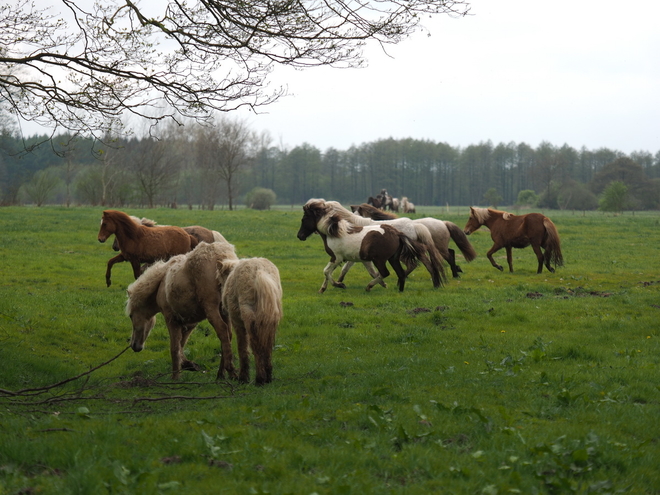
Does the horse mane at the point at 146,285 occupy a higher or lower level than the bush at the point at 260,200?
lower

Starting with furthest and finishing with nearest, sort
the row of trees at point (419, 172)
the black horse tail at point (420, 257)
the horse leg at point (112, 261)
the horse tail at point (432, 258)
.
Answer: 1. the row of trees at point (419, 172)
2. the horse tail at point (432, 258)
3. the black horse tail at point (420, 257)
4. the horse leg at point (112, 261)

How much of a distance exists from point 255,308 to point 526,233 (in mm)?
13774

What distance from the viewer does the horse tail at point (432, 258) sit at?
15.5 meters

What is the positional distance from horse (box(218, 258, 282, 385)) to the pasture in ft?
1.21

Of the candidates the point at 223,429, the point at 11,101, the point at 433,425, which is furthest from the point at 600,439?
the point at 11,101

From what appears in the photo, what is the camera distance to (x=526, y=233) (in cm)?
1878

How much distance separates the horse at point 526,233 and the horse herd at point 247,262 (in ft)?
0.10

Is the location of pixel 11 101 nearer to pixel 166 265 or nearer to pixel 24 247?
pixel 166 265

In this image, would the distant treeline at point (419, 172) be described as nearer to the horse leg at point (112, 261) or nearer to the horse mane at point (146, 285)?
the horse leg at point (112, 261)

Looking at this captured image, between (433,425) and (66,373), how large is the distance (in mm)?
5454

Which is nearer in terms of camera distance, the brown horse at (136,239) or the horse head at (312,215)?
the brown horse at (136,239)

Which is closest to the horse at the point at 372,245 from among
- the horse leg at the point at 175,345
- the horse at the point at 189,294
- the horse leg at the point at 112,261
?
the horse leg at the point at 112,261

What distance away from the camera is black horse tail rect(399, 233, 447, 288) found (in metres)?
14.8

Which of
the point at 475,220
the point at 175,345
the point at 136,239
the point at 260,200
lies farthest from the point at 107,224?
the point at 260,200
